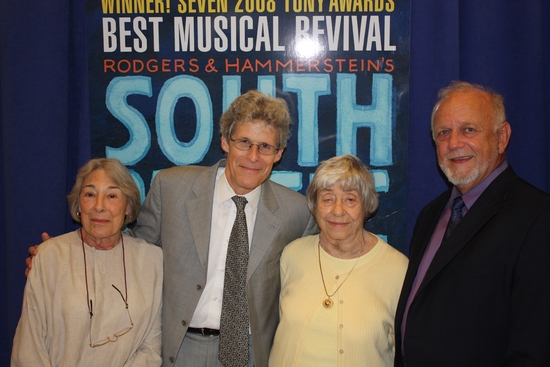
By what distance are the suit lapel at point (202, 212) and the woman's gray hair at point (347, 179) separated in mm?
477

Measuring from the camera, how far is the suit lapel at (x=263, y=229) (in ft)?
7.12

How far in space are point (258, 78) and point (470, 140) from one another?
128cm

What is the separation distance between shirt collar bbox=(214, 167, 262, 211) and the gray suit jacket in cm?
3

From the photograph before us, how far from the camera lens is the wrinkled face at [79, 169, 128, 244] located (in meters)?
2.06

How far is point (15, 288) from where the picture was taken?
2852mm

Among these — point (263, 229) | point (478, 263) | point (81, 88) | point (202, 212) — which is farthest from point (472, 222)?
point (81, 88)

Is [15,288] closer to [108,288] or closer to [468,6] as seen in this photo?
[108,288]

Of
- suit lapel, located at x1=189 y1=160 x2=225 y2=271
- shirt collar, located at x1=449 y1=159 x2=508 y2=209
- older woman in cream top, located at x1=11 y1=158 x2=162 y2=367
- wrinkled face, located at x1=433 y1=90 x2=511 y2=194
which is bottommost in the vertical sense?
older woman in cream top, located at x1=11 y1=158 x2=162 y2=367

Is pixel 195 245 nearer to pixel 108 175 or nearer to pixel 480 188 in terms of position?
pixel 108 175

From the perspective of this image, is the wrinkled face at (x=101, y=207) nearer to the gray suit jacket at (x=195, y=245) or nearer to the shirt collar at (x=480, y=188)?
the gray suit jacket at (x=195, y=245)

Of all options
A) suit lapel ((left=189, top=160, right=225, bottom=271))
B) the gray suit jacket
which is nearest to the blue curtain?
the gray suit jacket

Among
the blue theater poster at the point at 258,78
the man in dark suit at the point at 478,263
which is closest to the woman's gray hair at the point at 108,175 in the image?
the blue theater poster at the point at 258,78

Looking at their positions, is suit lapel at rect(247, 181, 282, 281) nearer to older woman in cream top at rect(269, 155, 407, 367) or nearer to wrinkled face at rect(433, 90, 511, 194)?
older woman in cream top at rect(269, 155, 407, 367)

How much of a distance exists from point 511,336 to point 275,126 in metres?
1.27
